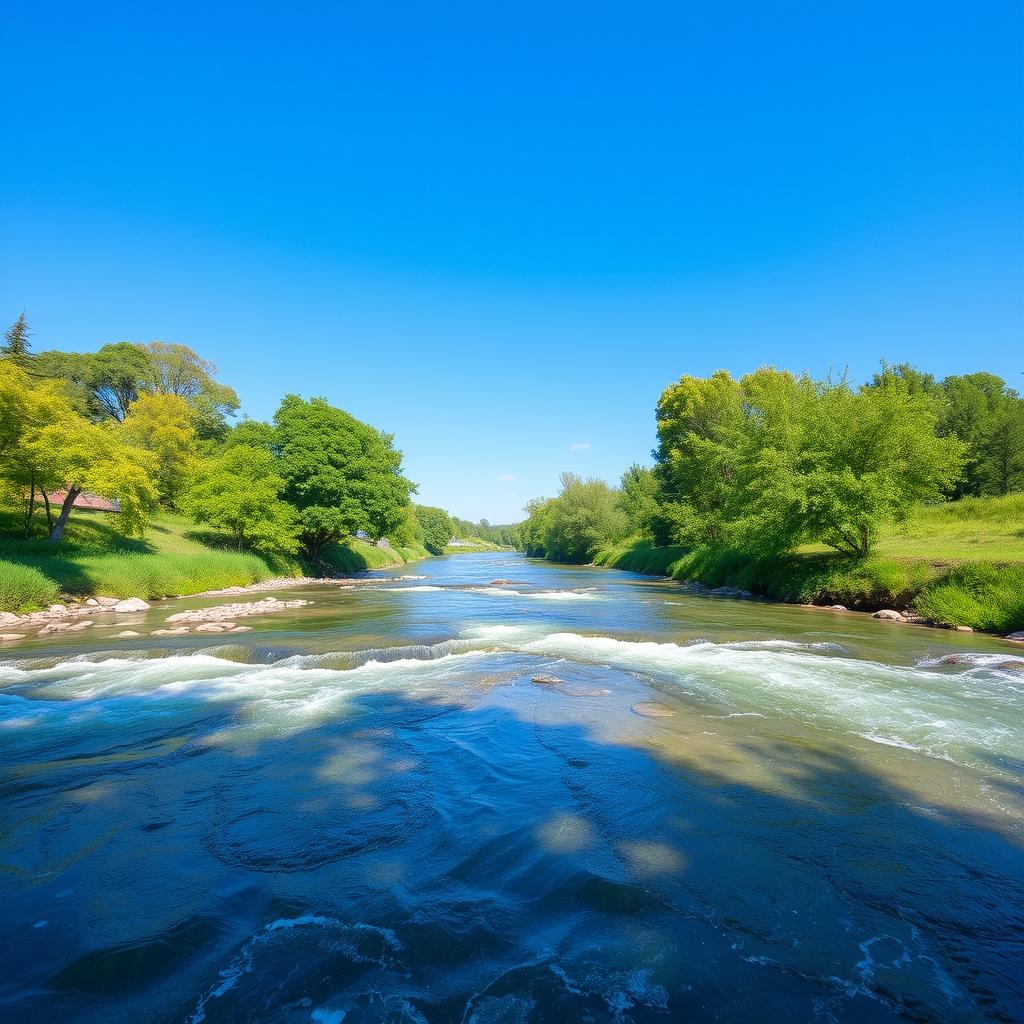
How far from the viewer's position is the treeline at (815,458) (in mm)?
23062

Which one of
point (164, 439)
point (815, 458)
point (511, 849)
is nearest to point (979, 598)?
point (815, 458)

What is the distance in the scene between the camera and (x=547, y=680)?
10117 mm

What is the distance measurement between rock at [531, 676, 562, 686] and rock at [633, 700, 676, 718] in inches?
70.7

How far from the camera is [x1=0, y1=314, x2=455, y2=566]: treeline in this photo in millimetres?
21891

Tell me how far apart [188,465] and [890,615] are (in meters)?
46.3

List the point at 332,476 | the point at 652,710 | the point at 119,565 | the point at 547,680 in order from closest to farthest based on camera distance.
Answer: the point at 652,710
the point at 547,680
the point at 119,565
the point at 332,476

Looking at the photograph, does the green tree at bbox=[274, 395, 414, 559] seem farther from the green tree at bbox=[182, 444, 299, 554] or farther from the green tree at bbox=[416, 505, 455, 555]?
the green tree at bbox=[416, 505, 455, 555]

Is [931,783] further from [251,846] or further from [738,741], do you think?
[251,846]

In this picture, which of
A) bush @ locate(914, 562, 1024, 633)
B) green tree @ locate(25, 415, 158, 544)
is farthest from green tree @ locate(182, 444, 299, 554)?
bush @ locate(914, 562, 1024, 633)

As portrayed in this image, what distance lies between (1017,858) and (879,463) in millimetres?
23287

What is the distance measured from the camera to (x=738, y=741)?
22.6ft

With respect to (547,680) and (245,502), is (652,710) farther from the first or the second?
(245,502)

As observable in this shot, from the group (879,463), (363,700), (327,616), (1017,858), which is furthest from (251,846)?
(879,463)

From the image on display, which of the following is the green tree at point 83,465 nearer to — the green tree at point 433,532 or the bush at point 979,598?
the bush at point 979,598
